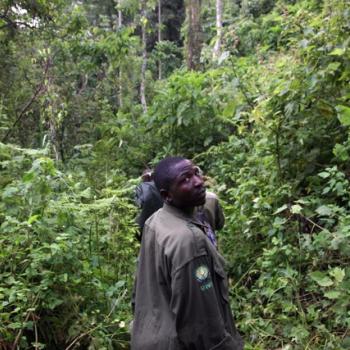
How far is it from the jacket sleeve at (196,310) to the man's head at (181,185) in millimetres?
339

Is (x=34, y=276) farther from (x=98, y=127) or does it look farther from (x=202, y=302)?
(x=98, y=127)

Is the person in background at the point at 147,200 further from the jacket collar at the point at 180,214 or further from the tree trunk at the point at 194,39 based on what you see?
the tree trunk at the point at 194,39

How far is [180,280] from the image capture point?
6.63 feet

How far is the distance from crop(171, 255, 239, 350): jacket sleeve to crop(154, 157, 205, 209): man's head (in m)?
0.34

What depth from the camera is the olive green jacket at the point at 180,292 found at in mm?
2021

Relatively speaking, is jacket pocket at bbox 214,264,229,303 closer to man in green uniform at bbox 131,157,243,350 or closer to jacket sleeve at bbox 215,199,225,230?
man in green uniform at bbox 131,157,243,350

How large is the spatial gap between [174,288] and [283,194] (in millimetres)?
3257

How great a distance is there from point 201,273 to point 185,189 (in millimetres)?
442

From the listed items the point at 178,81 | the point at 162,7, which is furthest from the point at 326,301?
the point at 162,7

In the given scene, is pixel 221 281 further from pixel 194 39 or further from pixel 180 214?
pixel 194 39

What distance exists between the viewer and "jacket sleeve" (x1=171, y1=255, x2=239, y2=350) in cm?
201

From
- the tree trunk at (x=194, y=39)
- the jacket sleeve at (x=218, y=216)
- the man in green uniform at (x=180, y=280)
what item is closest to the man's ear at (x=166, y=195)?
the man in green uniform at (x=180, y=280)

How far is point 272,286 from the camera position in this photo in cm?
430

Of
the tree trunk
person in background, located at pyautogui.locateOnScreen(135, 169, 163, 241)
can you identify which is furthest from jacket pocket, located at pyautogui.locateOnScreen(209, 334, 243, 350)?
the tree trunk
